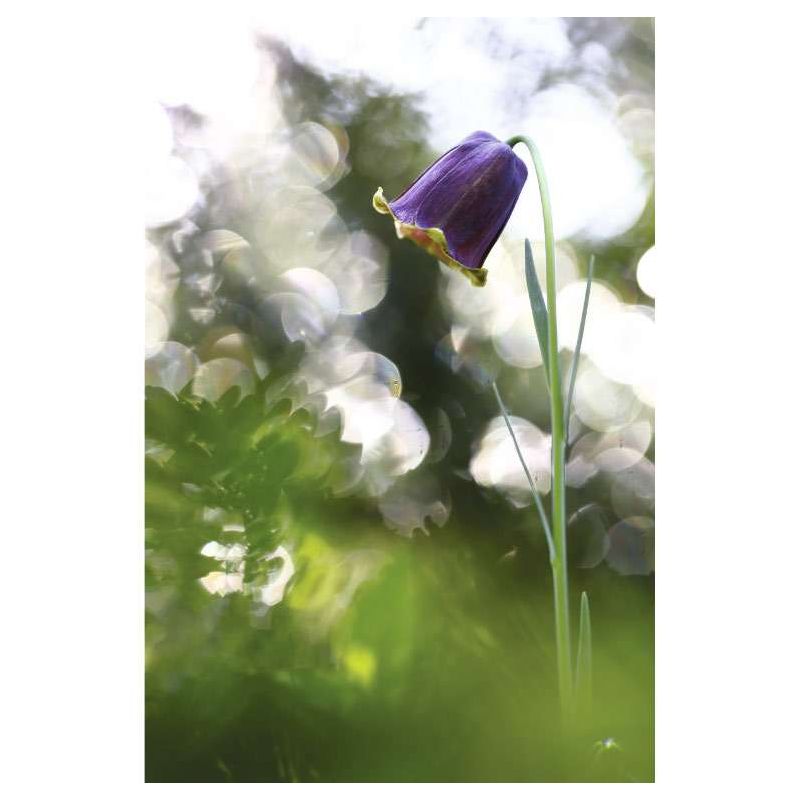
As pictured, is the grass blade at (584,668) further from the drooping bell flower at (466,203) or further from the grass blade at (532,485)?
the drooping bell flower at (466,203)

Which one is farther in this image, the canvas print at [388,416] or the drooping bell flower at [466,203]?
the canvas print at [388,416]

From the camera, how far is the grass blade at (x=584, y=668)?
4.01 feet

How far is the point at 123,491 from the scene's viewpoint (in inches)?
49.6

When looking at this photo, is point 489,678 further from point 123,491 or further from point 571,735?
point 123,491

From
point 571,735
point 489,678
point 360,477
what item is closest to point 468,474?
point 360,477

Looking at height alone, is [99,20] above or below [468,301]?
above

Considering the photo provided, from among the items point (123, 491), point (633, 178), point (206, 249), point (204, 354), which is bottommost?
point (123, 491)

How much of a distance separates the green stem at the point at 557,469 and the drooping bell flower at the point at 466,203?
0.04 m

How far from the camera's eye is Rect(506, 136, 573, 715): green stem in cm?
116

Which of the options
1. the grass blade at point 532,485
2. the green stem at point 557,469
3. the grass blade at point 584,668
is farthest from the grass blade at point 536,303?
the grass blade at point 584,668

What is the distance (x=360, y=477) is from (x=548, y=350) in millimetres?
325

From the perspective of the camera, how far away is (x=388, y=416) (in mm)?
1274

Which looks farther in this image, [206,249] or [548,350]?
[206,249]

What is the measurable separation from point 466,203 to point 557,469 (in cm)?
37
